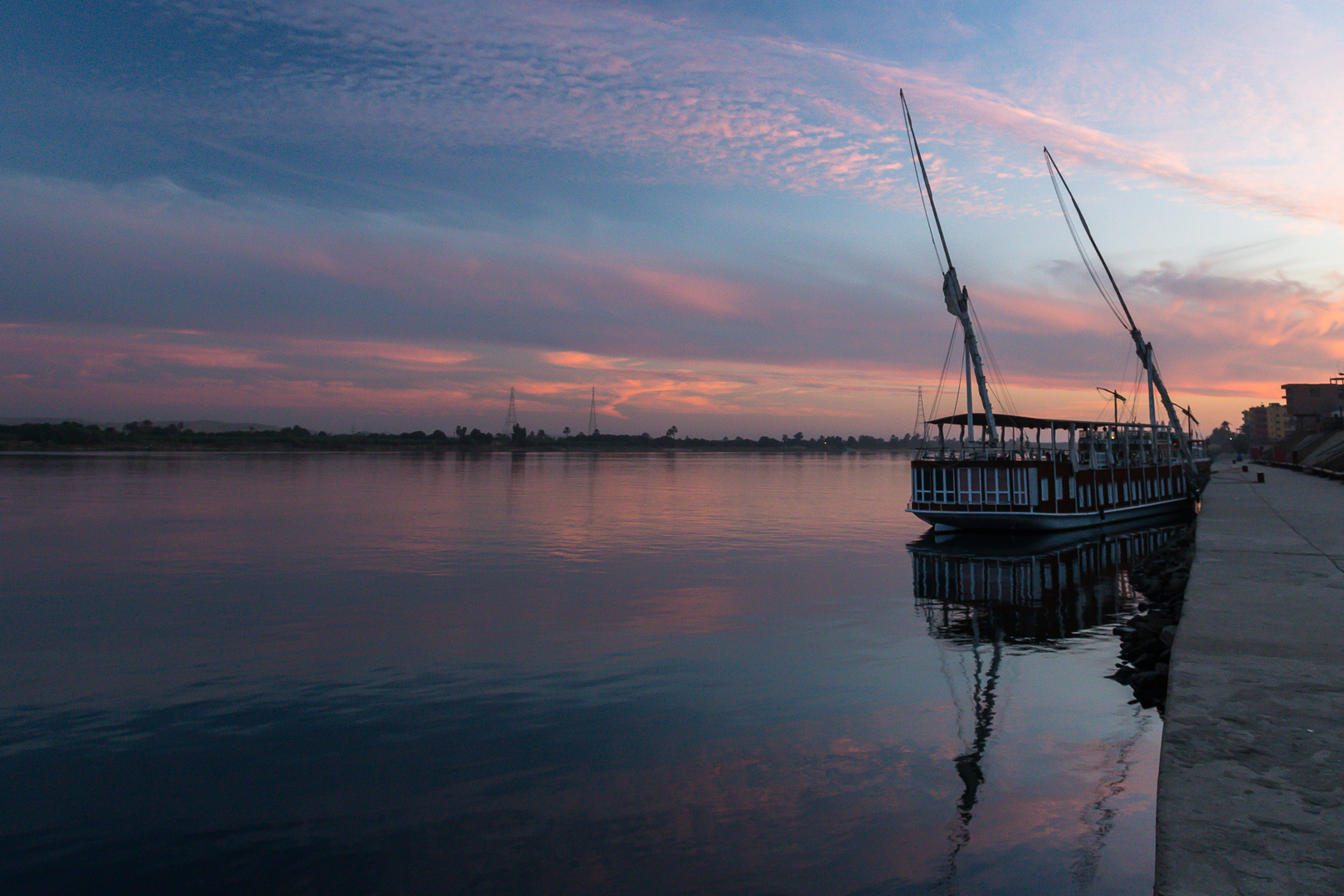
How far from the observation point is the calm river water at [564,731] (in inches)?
447

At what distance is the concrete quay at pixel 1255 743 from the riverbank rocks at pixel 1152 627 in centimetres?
130

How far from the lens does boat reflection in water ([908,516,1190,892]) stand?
1303 centimetres

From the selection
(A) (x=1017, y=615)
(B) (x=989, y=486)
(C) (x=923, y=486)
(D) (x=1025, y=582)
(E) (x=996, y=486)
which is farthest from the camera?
(C) (x=923, y=486)

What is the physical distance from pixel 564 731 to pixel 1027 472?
4280cm

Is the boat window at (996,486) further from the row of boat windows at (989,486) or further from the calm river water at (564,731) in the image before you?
the calm river water at (564,731)

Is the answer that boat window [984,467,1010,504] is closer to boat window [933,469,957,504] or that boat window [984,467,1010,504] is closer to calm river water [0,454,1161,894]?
boat window [933,469,957,504]

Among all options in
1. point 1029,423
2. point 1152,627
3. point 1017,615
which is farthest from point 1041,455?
point 1152,627

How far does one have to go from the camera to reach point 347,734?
53.7 ft

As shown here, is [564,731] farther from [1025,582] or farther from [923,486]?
[923,486]

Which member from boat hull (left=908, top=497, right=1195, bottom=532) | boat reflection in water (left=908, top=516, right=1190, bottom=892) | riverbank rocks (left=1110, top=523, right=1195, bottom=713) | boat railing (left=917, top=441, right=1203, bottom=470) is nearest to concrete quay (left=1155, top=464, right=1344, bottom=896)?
riverbank rocks (left=1110, top=523, right=1195, bottom=713)

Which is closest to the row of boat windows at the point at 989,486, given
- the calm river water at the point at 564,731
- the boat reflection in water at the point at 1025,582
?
the boat reflection in water at the point at 1025,582

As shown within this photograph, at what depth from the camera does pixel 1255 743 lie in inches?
404

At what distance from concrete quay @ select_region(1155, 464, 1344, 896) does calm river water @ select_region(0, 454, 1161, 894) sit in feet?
7.03

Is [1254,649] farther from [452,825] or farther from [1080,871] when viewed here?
[452,825]
